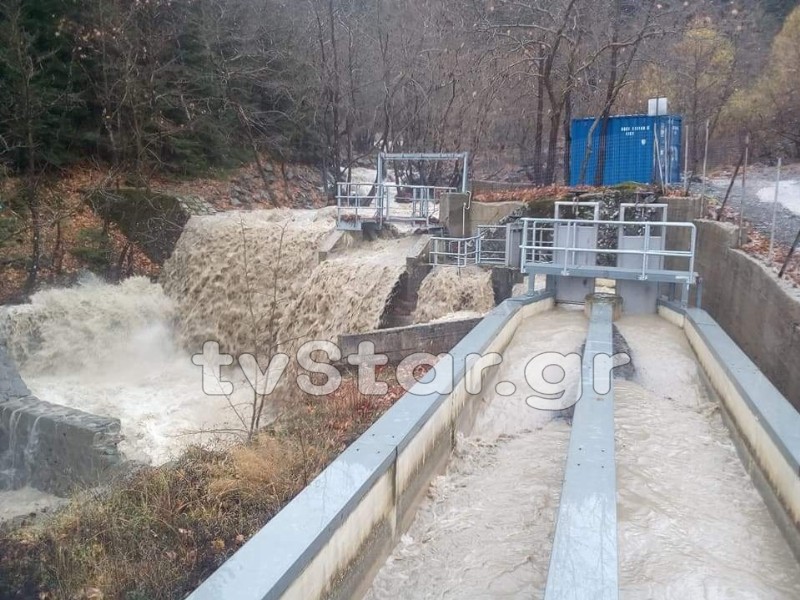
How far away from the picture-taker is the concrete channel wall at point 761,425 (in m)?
4.80

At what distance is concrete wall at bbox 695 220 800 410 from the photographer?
845 centimetres

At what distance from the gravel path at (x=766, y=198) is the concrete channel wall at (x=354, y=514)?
8519mm

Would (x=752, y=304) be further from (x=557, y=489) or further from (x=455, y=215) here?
(x=455, y=215)

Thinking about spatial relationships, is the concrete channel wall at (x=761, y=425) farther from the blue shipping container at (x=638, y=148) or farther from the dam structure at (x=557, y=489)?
the blue shipping container at (x=638, y=148)

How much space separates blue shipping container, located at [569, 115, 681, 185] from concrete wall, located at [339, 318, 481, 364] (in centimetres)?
770

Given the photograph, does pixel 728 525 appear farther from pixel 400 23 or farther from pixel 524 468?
pixel 400 23

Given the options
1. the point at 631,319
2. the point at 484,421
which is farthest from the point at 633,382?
the point at 631,319

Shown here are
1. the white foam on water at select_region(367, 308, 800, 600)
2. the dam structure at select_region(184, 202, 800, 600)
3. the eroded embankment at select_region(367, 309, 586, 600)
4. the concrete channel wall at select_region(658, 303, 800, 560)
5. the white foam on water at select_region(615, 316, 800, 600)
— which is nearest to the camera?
the dam structure at select_region(184, 202, 800, 600)

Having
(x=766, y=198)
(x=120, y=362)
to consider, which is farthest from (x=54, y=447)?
(x=766, y=198)

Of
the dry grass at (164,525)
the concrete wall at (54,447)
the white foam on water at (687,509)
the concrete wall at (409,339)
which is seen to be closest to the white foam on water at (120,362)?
the concrete wall at (54,447)

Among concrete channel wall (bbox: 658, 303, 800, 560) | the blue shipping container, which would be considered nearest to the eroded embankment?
concrete channel wall (bbox: 658, 303, 800, 560)

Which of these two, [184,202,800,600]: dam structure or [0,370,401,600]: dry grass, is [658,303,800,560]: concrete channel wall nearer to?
[184,202,800,600]: dam structure

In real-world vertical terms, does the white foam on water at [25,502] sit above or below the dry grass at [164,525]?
below

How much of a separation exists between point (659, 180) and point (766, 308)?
23.8 ft
